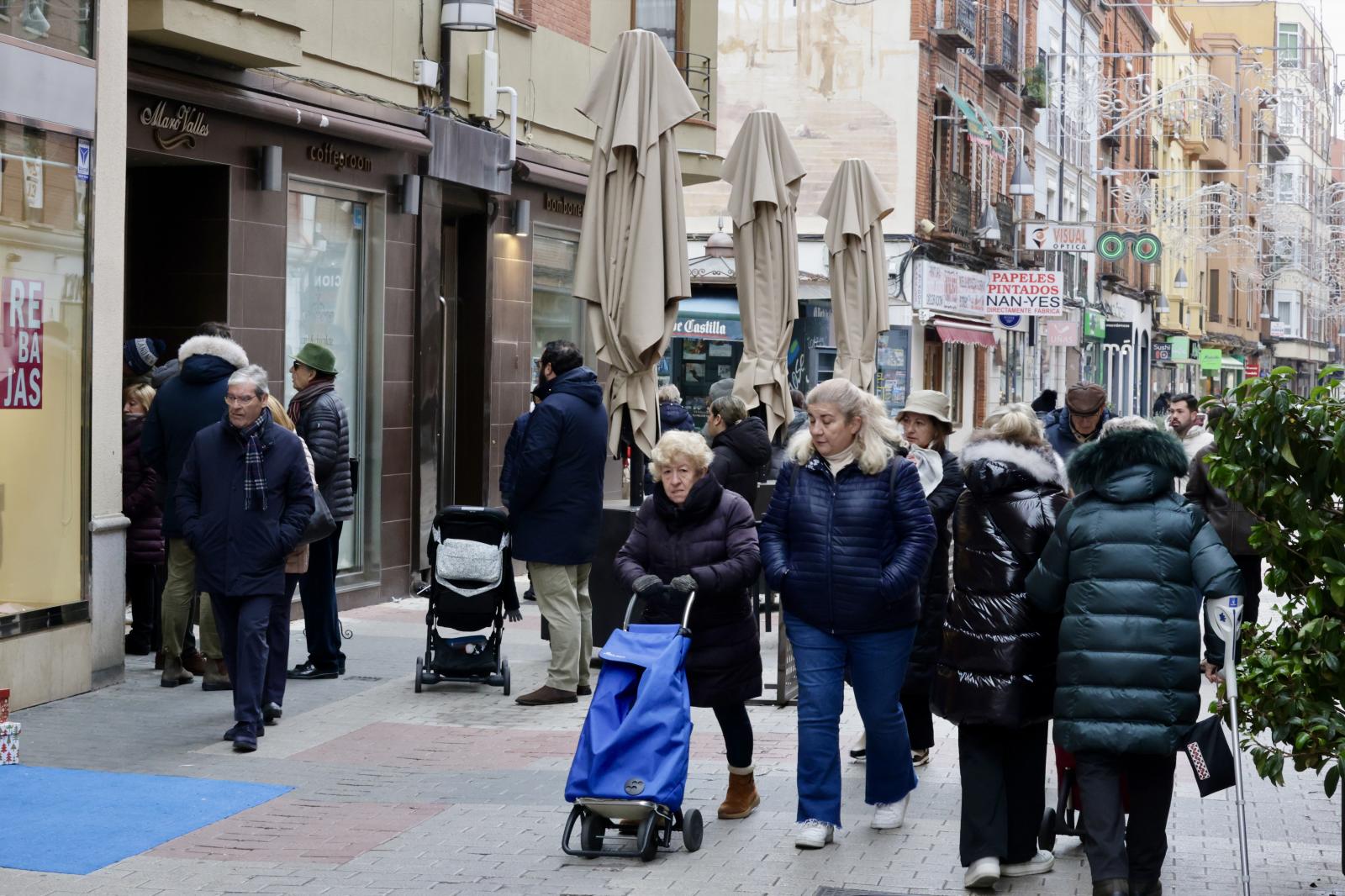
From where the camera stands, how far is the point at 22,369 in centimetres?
989

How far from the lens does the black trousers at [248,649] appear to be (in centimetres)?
893

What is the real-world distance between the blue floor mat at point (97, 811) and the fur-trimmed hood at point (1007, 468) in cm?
353

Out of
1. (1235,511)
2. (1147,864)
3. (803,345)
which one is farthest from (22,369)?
(803,345)

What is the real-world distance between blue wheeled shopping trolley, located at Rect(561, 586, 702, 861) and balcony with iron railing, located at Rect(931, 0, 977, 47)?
91.5ft

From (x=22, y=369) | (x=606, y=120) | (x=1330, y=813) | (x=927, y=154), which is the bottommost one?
(x=1330, y=813)

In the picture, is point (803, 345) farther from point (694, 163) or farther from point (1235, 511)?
point (1235, 511)

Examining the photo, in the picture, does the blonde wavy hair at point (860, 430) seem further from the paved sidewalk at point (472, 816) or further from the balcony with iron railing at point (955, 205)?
the balcony with iron railing at point (955, 205)

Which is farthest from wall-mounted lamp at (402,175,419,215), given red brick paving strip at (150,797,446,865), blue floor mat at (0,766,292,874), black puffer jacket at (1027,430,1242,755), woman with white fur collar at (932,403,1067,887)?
black puffer jacket at (1027,430,1242,755)

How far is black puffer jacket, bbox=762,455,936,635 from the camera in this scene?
23.1 ft

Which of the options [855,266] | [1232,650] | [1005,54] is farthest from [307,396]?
[1005,54]

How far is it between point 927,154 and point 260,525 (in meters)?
26.0

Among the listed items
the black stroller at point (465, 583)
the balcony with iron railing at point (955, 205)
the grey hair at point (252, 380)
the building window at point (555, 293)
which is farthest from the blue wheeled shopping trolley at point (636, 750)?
the balcony with iron railing at point (955, 205)

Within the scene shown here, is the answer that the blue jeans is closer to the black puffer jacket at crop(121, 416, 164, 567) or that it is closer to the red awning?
the black puffer jacket at crop(121, 416, 164, 567)

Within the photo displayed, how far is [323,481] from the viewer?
10.8 metres
